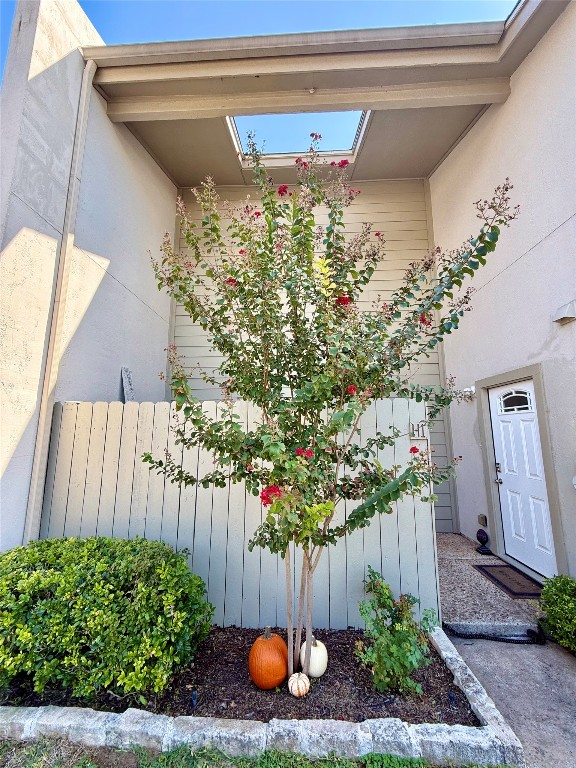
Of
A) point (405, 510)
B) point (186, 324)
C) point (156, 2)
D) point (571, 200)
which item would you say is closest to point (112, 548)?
point (405, 510)

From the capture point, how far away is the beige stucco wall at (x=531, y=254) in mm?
3285

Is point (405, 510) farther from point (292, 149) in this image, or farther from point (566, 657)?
point (292, 149)

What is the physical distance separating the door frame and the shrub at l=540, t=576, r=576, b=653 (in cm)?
63

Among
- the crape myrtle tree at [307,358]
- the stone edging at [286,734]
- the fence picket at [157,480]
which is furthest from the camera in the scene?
the fence picket at [157,480]

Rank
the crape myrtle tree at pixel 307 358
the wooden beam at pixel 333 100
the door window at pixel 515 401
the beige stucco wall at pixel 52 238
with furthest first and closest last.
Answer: the wooden beam at pixel 333 100
the door window at pixel 515 401
the beige stucco wall at pixel 52 238
the crape myrtle tree at pixel 307 358

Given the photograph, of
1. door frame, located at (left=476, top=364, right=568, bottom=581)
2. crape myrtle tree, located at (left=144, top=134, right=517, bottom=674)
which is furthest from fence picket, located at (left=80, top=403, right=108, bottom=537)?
door frame, located at (left=476, top=364, right=568, bottom=581)

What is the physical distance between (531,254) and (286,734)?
4483 millimetres

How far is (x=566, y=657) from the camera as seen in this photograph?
2.56 m

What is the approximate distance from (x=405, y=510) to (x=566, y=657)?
148 centimetres

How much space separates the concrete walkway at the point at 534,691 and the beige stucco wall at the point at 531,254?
1077 mm

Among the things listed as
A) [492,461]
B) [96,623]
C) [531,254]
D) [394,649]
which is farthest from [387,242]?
[96,623]

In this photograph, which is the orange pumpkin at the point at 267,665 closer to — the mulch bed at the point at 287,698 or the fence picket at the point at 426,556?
the mulch bed at the point at 287,698

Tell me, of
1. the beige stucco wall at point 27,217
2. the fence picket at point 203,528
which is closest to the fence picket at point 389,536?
the fence picket at point 203,528

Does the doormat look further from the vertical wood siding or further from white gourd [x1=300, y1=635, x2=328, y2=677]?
the vertical wood siding
